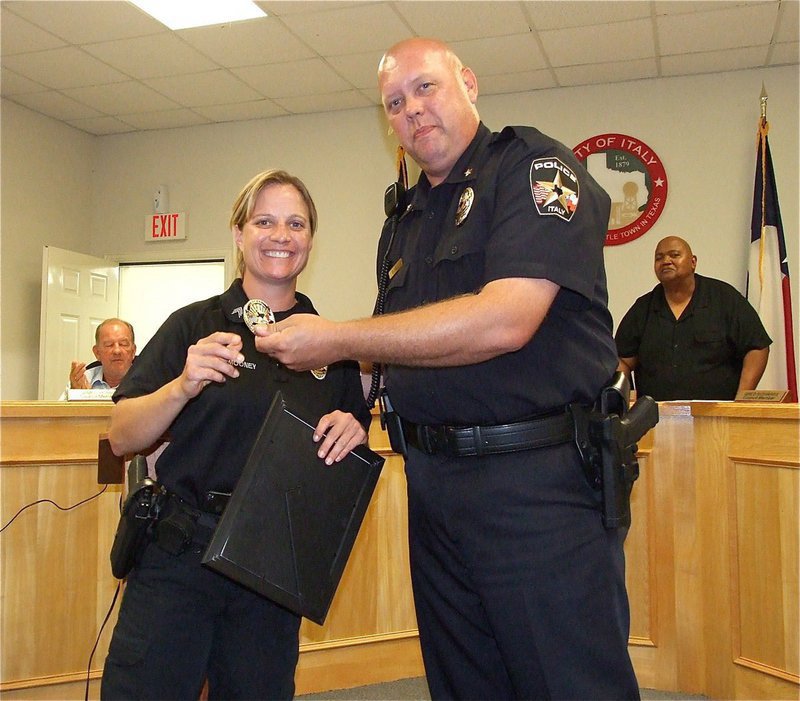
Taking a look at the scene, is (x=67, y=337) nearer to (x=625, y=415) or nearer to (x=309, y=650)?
(x=309, y=650)

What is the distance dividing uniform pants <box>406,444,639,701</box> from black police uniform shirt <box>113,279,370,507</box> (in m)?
0.34

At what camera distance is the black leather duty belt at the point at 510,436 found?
1.23 m

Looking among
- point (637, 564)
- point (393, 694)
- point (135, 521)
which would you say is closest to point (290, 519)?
point (135, 521)

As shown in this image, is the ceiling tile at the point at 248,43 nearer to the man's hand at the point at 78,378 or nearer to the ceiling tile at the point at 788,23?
the man's hand at the point at 78,378

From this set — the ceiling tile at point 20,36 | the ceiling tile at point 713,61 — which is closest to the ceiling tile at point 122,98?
the ceiling tile at point 20,36

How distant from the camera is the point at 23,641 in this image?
2.18 metres

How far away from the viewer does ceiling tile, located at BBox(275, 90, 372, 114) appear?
17.7 ft

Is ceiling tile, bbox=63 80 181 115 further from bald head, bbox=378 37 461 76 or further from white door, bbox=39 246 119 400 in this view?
bald head, bbox=378 37 461 76

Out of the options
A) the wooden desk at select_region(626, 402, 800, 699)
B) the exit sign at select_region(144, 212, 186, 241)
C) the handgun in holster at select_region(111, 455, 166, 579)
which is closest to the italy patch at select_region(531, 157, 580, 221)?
the handgun in holster at select_region(111, 455, 166, 579)

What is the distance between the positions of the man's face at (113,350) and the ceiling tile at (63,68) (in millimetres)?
1772

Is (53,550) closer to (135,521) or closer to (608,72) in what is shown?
(135,521)

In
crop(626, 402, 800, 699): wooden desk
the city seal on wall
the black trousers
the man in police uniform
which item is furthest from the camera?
the city seal on wall

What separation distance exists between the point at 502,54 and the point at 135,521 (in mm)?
4064

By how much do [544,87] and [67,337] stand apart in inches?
155
